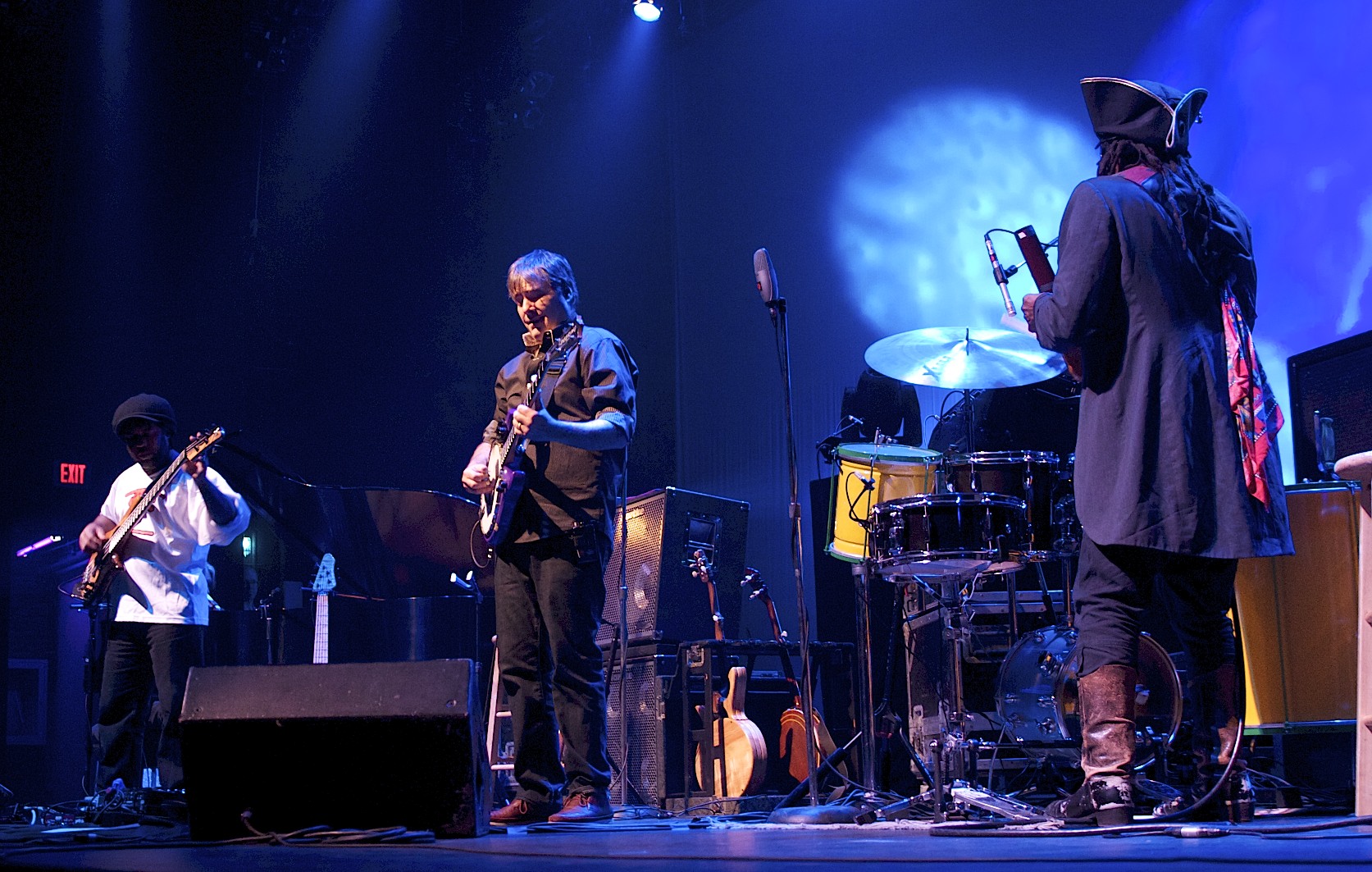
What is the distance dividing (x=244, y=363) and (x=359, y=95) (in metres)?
2.02

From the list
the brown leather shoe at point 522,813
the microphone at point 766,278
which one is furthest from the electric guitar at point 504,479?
the microphone at point 766,278

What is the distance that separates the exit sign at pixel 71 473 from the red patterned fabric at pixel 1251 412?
713 cm

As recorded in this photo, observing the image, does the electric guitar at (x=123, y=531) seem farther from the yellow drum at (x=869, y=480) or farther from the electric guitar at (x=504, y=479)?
the yellow drum at (x=869, y=480)

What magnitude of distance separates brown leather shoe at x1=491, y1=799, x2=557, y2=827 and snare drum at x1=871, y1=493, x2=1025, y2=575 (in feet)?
5.25

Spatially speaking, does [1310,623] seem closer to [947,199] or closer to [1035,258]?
[1035,258]

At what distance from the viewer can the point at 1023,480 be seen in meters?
5.01

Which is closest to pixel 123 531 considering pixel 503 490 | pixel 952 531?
pixel 503 490

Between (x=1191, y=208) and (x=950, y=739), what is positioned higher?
(x=1191, y=208)

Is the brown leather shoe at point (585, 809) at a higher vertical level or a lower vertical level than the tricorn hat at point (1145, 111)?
lower

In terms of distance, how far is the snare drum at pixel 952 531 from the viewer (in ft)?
14.8

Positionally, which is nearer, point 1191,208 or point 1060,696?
point 1191,208

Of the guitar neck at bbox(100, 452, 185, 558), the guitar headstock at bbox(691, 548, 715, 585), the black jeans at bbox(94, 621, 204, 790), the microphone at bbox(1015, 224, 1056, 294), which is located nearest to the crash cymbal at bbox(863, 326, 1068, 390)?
the guitar headstock at bbox(691, 548, 715, 585)

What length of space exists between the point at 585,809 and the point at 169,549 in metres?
2.60

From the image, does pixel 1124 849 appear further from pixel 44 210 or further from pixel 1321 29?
pixel 44 210
